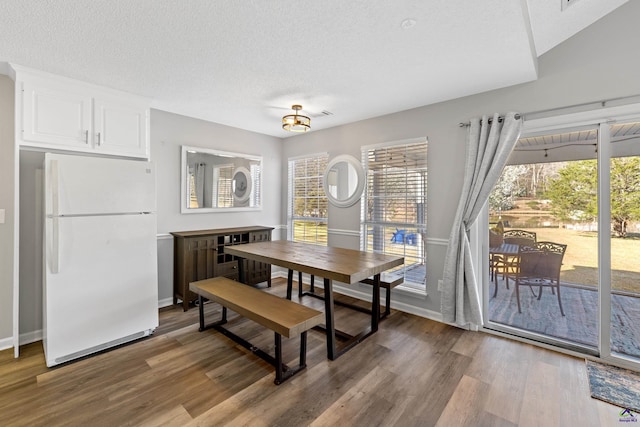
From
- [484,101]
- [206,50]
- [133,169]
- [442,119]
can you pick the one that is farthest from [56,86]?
[484,101]

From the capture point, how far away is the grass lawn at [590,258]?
7.61 feet

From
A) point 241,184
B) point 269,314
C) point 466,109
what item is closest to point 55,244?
point 269,314

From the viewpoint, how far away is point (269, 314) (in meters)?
2.21

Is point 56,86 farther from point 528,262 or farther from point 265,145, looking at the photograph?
point 528,262

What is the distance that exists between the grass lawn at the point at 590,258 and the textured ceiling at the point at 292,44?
4.79ft

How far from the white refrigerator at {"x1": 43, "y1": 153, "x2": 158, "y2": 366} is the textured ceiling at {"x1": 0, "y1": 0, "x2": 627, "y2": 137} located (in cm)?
80

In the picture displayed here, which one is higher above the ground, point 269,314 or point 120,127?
point 120,127

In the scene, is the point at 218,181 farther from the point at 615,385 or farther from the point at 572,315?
the point at 615,385

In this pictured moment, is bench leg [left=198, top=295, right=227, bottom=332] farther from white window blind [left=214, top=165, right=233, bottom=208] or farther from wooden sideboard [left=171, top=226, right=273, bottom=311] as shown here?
white window blind [left=214, top=165, right=233, bottom=208]

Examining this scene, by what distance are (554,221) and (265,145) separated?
12.9 feet

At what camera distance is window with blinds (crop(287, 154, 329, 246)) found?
450 centimetres

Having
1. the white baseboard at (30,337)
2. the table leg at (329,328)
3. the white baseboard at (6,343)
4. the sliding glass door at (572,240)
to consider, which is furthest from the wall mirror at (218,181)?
the sliding glass door at (572,240)

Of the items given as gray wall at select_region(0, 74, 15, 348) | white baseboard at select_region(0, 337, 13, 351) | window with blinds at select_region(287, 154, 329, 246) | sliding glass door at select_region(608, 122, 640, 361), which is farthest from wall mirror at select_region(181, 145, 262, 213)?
sliding glass door at select_region(608, 122, 640, 361)

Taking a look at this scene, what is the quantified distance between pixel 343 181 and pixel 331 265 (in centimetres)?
187
